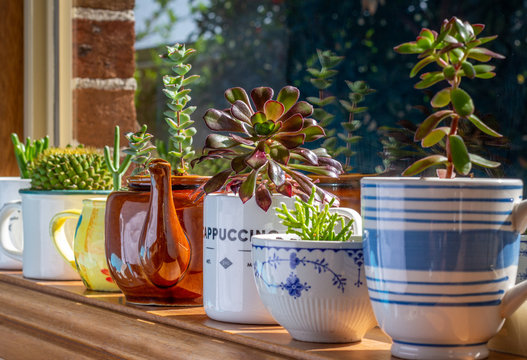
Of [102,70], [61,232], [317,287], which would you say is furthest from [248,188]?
[102,70]

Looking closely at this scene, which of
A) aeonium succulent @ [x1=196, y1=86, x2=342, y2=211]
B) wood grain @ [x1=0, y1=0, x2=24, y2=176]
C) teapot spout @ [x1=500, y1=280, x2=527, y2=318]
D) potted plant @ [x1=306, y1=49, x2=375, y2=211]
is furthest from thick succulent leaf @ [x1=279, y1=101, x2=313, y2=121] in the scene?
wood grain @ [x1=0, y1=0, x2=24, y2=176]

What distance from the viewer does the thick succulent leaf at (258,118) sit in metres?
0.54

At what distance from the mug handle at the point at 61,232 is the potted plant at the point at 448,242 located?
48 centimetres

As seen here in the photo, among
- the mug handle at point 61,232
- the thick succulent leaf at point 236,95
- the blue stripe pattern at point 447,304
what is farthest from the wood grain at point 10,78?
the blue stripe pattern at point 447,304

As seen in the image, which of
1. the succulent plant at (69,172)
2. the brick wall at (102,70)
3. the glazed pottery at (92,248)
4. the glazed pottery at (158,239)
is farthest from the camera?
the brick wall at (102,70)

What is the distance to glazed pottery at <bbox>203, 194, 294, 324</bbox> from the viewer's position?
1.82ft

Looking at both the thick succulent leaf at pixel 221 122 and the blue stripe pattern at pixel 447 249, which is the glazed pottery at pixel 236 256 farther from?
the blue stripe pattern at pixel 447 249

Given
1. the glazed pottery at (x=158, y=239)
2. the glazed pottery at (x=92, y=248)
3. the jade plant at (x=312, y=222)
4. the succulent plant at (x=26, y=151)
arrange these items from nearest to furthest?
the jade plant at (x=312, y=222), the glazed pottery at (x=158, y=239), the glazed pottery at (x=92, y=248), the succulent plant at (x=26, y=151)

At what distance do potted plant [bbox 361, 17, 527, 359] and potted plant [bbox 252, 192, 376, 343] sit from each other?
0.16ft

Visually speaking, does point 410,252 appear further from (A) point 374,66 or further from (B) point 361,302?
(A) point 374,66

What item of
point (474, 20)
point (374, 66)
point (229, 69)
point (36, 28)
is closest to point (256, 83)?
point (229, 69)

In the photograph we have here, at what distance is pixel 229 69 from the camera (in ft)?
2.94

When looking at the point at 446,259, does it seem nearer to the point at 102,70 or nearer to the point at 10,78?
the point at 102,70

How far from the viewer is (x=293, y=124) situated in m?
0.55
